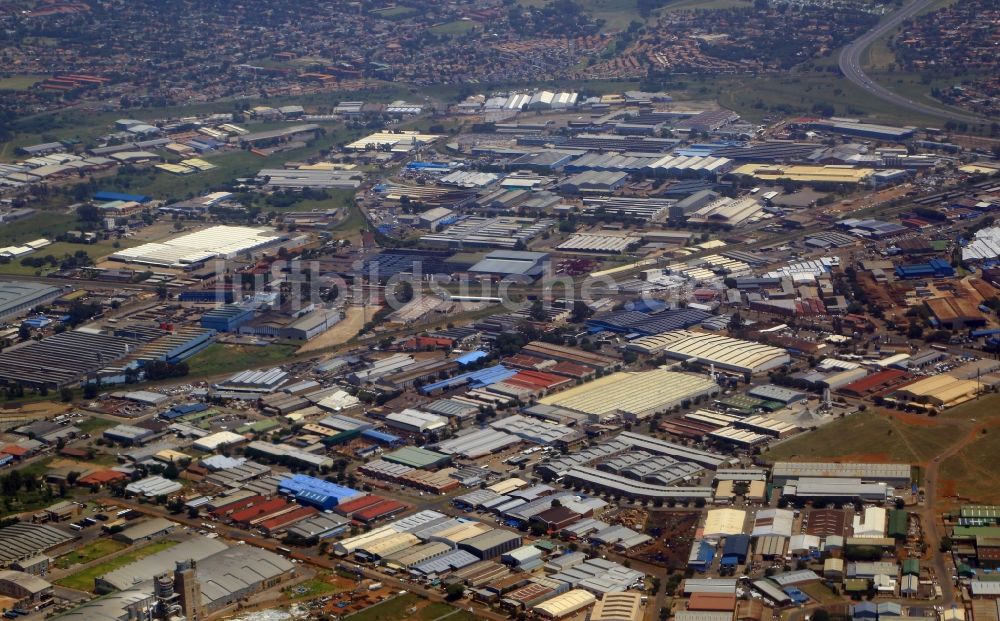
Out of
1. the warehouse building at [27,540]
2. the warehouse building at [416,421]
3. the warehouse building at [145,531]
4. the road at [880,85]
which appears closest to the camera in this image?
the warehouse building at [27,540]

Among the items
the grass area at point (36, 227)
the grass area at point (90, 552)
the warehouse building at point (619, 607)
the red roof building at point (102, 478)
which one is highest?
the warehouse building at point (619, 607)

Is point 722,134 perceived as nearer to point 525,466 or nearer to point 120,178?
point 120,178

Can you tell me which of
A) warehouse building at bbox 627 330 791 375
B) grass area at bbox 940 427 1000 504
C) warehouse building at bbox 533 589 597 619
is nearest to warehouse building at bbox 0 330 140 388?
warehouse building at bbox 627 330 791 375

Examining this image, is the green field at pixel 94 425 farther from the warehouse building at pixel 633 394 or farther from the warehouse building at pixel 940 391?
the warehouse building at pixel 940 391

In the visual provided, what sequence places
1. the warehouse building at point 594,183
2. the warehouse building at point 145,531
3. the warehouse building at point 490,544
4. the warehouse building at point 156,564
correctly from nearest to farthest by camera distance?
the warehouse building at point 156,564 < the warehouse building at point 490,544 < the warehouse building at point 145,531 < the warehouse building at point 594,183

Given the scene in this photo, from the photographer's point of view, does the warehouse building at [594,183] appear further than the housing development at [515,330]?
Yes

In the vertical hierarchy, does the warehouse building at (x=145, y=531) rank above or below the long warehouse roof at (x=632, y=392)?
below

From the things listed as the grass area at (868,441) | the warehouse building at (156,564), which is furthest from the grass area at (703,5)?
the warehouse building at (156,564)

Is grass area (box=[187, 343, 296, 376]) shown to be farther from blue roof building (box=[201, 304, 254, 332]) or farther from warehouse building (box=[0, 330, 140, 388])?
warehouse building (box=[0, 330, 140, 388])
